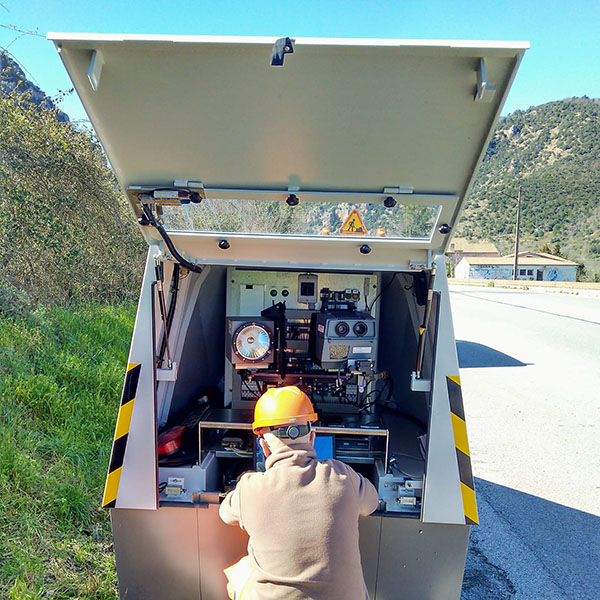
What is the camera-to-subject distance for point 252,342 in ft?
9.08

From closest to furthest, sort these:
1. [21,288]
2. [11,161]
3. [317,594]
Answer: [317,594] → [11,161] → [21,288]

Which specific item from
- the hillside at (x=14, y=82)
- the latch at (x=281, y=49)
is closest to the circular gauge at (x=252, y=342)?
the latch at (x=281, y=49)

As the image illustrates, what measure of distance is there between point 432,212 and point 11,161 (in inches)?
259

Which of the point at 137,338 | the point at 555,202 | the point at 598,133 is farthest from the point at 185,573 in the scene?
the point at 598,133

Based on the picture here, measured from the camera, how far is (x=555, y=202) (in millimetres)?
75750

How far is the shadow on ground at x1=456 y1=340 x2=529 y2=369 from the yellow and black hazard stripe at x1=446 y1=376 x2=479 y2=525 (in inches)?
260

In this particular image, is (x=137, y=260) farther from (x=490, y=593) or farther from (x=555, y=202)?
(x=555, y=202)

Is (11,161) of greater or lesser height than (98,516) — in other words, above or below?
above

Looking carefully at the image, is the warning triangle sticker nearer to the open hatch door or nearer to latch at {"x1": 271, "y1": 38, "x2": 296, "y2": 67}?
the open hatch door

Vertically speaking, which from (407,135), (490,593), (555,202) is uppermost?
(555,202)

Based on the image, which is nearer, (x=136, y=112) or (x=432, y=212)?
(x=136, y=112)

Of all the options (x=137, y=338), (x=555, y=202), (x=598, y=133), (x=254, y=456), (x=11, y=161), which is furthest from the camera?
(x=598, y=133)

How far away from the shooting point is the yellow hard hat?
1866 mm

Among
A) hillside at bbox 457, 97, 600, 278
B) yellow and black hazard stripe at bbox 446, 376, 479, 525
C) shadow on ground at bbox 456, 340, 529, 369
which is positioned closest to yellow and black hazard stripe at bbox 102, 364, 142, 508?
yellow and black hazard stripe at bbox 446, 376, 479, 525
